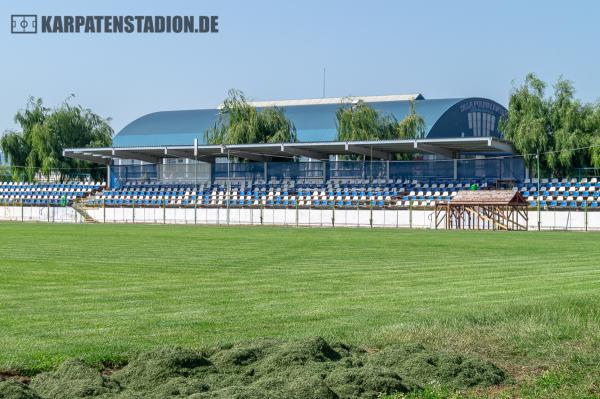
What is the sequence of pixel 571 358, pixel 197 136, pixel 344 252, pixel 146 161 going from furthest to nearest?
1. pixel 197 136
2. pixel 146 161
3. pixel 344 252
4. pixel 571 358

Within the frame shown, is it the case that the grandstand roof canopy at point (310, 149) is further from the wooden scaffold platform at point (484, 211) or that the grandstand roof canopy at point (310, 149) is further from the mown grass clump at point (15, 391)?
the mown grass clump at point (15, 391)

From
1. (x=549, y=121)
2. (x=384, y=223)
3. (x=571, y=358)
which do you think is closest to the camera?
(x=571, y=358)

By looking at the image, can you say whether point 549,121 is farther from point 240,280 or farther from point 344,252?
point 240,280

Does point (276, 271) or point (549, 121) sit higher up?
point (549, 121)

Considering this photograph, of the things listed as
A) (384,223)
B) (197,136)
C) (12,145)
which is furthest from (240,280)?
(12,145)

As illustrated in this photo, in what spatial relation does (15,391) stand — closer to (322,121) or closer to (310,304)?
(310,304)

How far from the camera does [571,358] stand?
11625mm

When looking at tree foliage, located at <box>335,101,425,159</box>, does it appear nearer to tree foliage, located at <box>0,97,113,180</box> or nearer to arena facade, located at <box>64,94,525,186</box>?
arena facade, located at <box>64,94,525,186</box>

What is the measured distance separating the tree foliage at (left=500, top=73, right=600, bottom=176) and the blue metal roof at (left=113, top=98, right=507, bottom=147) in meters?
6.10

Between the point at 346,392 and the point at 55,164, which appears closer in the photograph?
the point at 346,392

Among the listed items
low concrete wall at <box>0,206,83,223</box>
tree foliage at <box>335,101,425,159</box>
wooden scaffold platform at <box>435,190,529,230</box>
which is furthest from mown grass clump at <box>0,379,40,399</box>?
tree foliage at <box>335,101,425,159</box>

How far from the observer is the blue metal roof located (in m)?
86.4

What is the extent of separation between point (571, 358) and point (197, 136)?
8517 cm

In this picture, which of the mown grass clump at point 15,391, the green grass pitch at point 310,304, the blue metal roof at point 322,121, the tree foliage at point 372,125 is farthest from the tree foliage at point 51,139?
the mown grass clump at point 15,391
